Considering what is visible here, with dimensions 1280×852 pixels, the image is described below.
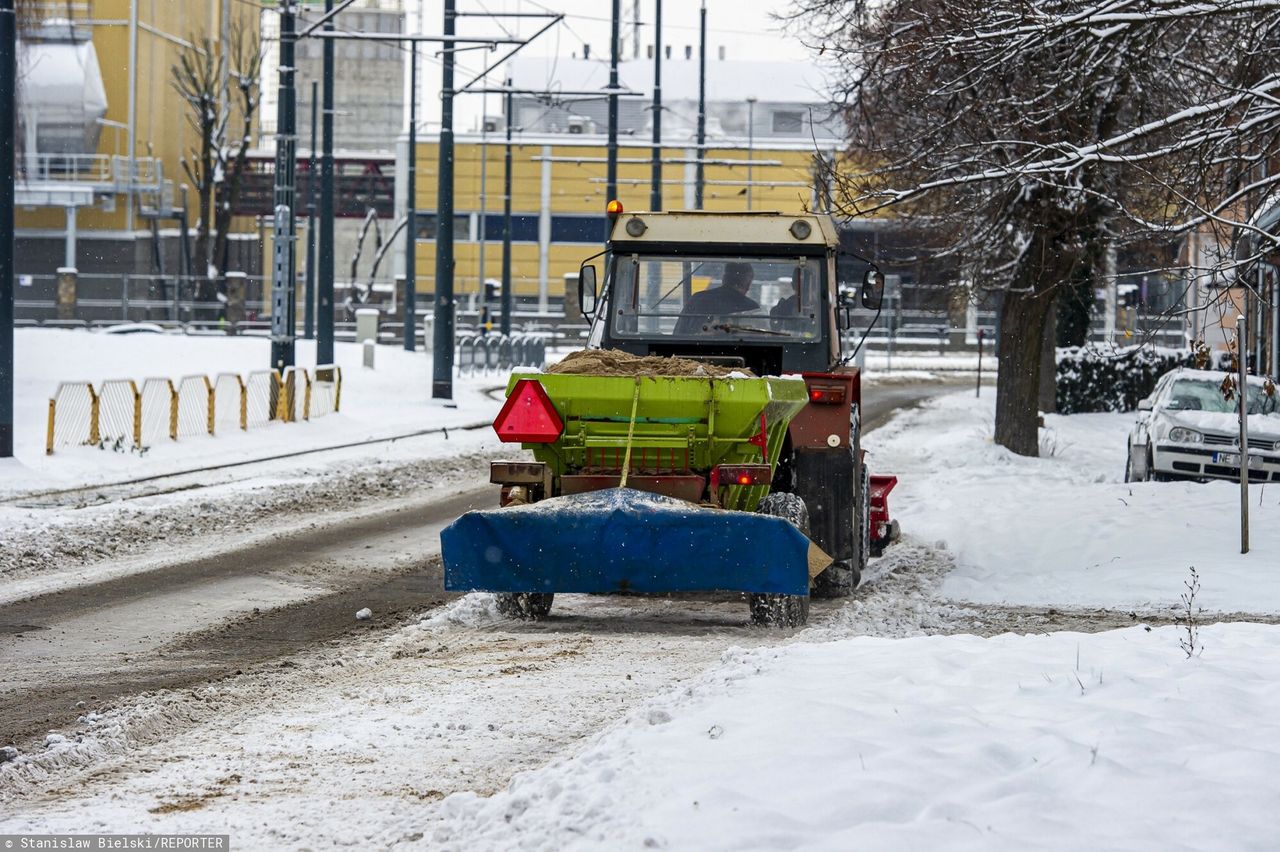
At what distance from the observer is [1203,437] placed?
64.0ft

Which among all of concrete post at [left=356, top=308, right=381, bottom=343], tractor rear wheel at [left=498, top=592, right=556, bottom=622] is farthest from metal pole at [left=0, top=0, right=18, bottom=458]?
concrete post at [left=356, top=308, right=381, bottom=343]

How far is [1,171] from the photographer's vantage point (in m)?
18.2

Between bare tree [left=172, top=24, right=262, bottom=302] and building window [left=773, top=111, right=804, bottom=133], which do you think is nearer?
bare tree [left=172, top=24, right=262, bottom=302]

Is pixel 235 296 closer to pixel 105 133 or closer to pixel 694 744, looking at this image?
pixel 105 133

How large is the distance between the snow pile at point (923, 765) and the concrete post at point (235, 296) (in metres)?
52.2

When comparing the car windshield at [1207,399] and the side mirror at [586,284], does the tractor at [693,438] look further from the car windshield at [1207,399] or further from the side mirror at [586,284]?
the car windshield at [1207,399]

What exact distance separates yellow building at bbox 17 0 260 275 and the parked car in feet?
160

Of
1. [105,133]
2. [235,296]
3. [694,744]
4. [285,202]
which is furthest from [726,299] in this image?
[105,133]

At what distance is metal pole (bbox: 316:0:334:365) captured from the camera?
113ft

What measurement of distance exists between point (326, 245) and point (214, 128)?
98.5 ft

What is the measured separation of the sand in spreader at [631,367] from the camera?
9898mm

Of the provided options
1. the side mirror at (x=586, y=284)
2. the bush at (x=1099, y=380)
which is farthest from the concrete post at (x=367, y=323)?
the side mirror at (x=586, y=284)

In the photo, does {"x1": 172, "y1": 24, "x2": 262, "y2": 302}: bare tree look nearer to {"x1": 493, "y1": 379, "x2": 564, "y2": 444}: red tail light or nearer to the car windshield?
the car windshield

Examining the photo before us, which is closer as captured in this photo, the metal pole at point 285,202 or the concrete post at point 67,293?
the metal pole at point 285,202
